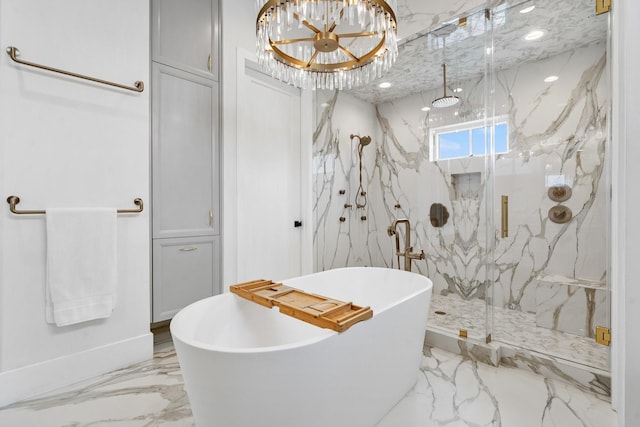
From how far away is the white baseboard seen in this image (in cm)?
169

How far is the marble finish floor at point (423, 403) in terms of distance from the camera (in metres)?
1.55

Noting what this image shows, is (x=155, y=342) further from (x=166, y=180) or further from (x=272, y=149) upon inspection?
(x=272, y=149)

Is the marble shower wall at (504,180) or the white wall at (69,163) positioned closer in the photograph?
the white wall at (69,163)

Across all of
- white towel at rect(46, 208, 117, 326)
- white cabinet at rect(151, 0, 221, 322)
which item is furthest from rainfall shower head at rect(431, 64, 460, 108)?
white towel at rect(46, 208, 117, 326)

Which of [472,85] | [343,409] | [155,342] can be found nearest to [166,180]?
[155,342]

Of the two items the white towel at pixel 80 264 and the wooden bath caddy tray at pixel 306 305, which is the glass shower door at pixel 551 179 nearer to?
the wooden bath caddy tray at pixel 306 305

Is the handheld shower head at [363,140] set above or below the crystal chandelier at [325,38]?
below

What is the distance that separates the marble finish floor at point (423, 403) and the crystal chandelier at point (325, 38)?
194cm

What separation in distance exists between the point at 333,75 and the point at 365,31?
0.37 meters

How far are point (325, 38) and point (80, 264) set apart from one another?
1.93 meters

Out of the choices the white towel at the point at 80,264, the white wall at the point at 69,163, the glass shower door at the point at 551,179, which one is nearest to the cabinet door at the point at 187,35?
the white wall at the point at 69,163

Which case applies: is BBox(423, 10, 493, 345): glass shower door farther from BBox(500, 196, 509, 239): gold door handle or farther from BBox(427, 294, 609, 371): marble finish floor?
BBox(500, 196, 509, 239): gold door handle

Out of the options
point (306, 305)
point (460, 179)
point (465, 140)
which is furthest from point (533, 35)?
point (306, 305)

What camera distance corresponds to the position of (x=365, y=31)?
1.68 meters
